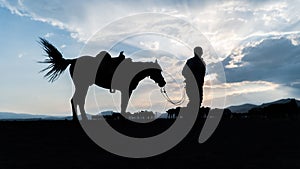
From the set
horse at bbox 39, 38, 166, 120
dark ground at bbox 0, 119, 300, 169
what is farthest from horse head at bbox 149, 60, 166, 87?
dark ground at bbox 0, 119, 300, 169

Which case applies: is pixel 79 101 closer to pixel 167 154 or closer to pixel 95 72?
pixel 95 72

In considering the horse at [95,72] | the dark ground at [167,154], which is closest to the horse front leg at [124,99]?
the horse at [95,72]

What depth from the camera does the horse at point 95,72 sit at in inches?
534

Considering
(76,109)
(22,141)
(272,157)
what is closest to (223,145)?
(272,157)

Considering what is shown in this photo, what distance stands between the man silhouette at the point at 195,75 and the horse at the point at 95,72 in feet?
7.95

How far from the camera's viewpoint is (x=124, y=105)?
535 inches

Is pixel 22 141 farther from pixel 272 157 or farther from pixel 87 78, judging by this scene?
pixel 272 157

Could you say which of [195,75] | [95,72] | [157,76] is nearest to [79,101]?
[95,72]

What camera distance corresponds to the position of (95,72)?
1353cm

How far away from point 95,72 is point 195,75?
12.7 feet

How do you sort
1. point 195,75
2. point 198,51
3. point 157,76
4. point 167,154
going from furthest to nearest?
point 157,76
point 195,75
point 198,51
point 167,154

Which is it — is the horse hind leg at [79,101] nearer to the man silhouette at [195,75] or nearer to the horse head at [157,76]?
the horse head at [157,76]

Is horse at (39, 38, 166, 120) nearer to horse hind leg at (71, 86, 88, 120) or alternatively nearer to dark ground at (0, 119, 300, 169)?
horse hind leg at (71, 86, 88, 120)

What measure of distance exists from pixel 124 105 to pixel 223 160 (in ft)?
24.7
